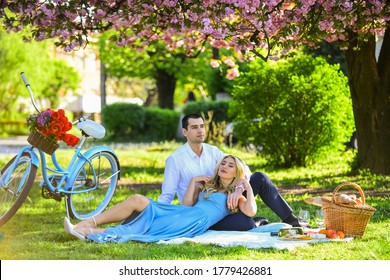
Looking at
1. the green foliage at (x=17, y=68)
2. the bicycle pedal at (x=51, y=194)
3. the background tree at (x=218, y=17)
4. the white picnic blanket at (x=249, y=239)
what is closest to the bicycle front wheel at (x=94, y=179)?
the bicycle pedal at (x=51, y=194)

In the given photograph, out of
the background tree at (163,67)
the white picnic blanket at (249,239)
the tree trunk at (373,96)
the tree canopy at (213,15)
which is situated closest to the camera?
the white picnic blanket at (249,239)

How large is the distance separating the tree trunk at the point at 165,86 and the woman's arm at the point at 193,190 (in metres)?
29.0

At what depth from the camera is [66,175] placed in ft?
31.2

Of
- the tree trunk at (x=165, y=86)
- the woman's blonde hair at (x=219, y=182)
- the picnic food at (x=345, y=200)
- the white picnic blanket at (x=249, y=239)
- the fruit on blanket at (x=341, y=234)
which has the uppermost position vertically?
the tree trunk at (x=165, y=86)

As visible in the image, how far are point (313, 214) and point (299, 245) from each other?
2.44 metres

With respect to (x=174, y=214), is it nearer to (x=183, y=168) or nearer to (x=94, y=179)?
(x=183, y=168)

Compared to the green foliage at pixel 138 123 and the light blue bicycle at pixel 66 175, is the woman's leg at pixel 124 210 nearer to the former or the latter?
the light blue bicycle at pixel 66 175

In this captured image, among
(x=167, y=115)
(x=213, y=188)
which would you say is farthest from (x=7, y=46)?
(x=213, y=188)

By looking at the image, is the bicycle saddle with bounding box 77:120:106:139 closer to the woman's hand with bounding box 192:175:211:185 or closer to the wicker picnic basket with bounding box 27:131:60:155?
the wicker picnic basket with bounding box 27:131:60:155

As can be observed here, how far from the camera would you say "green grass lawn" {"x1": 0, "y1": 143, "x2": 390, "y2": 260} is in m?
7.36

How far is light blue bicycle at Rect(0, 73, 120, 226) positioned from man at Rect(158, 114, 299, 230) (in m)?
1.17

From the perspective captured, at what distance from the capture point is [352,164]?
14891 millimetres

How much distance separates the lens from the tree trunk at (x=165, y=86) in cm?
3775

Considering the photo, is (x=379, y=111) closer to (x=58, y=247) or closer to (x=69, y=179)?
(x=69, y=179)
